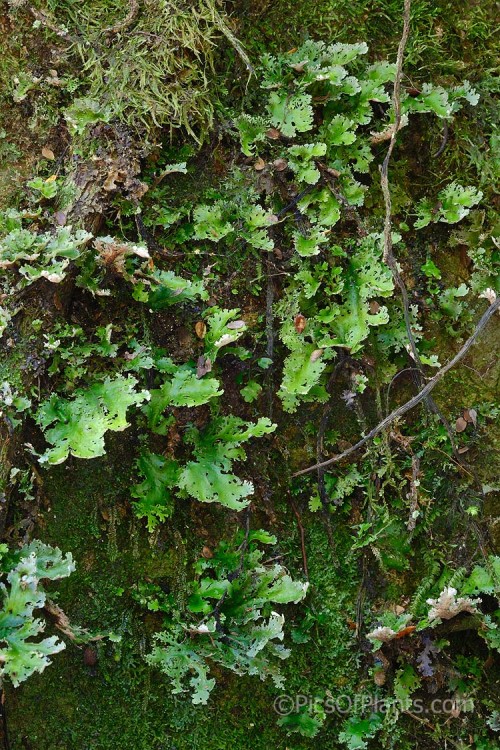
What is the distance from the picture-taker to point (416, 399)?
3.83 metres

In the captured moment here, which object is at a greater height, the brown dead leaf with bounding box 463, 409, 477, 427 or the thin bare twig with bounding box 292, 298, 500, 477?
the thin bare twig with bounding box 292, 298, 500, 477

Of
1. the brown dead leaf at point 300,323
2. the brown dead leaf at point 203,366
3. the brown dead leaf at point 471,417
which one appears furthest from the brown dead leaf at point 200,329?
the brown dead leaf at point 471,417

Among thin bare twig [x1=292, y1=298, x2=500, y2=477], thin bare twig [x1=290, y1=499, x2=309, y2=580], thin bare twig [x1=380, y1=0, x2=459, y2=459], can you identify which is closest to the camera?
thin bare twig [x1=380, y1=0, x2=459, y2=459]

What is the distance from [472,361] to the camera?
4.16m

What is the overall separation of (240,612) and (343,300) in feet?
6.09

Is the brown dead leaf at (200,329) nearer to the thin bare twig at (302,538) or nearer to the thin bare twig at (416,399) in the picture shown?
the thin bare twig at (416,399)

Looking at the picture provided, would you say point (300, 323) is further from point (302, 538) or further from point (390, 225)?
point (302, 538)

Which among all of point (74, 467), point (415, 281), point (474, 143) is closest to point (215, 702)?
point (74, 467)

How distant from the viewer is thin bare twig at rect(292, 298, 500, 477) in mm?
3809

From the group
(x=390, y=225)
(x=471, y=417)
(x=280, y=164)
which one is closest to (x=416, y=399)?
(x=471, y=417)

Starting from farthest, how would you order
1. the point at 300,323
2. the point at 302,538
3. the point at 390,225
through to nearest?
the point at 302,538 → the point at 300,323 → the point at 390,225

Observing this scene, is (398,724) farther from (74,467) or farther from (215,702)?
(74,467)

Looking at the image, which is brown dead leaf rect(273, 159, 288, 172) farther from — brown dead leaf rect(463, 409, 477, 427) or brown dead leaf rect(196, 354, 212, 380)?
brown dead leaf rect(463, 409, 477, 427)

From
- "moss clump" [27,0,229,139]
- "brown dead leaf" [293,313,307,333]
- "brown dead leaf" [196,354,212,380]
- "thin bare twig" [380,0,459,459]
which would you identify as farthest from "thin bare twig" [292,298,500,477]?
"moss clump" [27,0,229,139]
